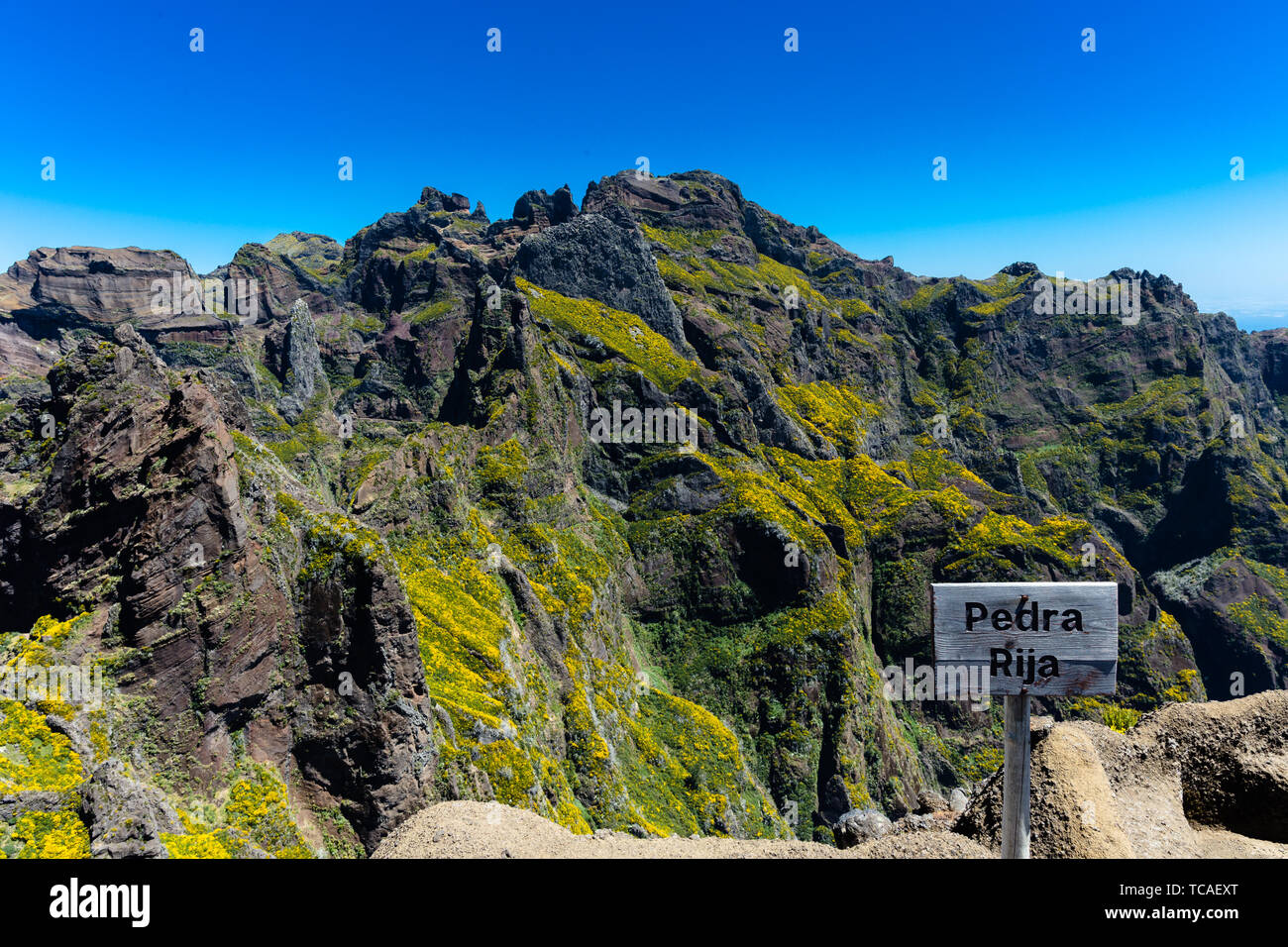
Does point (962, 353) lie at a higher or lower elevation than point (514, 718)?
higher

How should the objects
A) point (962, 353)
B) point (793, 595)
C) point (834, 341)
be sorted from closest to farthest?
1. point (793, 595)
2. point (834, 341)
3. point (962, 353)

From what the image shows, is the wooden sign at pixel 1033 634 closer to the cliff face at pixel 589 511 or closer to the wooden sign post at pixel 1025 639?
the wooden sign post at pixel 1025 639

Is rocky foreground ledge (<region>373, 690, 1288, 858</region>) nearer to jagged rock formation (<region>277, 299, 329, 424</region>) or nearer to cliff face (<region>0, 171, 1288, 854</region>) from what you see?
cliff face (<region>0, 171, 1288, 854</region>)

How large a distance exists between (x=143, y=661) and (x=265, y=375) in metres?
112

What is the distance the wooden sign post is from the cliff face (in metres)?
16.7

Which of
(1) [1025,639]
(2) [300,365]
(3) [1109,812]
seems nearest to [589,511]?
(3) [1109,812]

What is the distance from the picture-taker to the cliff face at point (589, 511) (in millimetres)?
21172

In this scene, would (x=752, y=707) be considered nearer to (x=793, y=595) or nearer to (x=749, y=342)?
(x=793, y=595)

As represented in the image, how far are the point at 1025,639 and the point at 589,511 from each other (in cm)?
6726

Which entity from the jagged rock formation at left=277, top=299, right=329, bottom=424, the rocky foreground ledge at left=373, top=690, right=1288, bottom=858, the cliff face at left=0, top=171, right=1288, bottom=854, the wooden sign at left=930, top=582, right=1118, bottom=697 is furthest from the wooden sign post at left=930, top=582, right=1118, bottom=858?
the jagged rock formation at left=277, top=299, right=329, bottom=424

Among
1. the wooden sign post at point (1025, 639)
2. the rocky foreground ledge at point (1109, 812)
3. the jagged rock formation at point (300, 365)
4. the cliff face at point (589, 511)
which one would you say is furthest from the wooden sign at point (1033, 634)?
the jagged rock formation at point (300, 365)

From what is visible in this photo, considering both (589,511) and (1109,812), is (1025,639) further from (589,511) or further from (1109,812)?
(589,511)

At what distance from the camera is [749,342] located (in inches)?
4660
